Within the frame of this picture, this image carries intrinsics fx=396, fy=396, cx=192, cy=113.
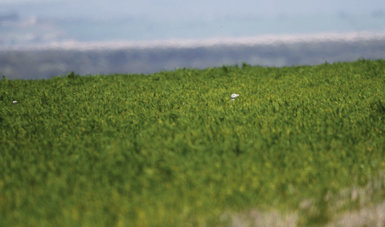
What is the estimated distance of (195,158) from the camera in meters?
4.95

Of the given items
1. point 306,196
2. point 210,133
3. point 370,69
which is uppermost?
point 370,69

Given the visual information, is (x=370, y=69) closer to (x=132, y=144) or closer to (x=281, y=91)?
(x=281, y=91)

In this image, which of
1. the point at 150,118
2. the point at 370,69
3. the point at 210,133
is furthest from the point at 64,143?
the point at 370,69

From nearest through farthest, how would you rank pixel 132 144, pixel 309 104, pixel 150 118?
pixel 132 144, pixel 150 118, pixel 309 104

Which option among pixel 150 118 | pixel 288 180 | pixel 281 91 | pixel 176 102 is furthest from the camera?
pixel 281 91

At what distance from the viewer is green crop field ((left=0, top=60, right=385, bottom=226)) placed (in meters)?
3.79

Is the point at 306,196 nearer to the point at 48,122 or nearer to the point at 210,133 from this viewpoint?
the point at 210,133

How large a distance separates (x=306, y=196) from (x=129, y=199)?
1798mm

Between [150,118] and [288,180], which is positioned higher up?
[150,118]

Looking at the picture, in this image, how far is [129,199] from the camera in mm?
3990

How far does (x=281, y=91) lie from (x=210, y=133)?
4283 millimetres

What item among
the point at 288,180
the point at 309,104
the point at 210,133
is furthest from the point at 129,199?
the point at 309,104

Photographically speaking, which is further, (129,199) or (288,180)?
(288,180)

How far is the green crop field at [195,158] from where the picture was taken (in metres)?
3.79
